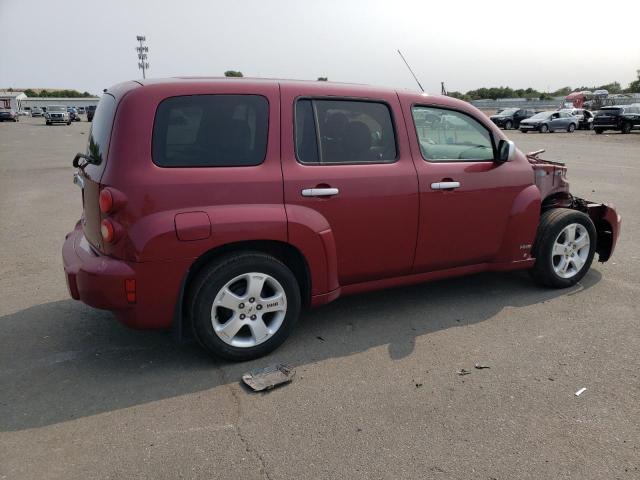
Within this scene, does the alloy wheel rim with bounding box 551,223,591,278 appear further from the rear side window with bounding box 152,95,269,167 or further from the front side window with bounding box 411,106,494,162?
the rear side window with bounding box 152,95,269,167

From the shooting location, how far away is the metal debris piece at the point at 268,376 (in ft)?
10.9

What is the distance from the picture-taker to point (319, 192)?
370 cm

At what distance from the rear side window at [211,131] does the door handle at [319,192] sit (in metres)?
0.37

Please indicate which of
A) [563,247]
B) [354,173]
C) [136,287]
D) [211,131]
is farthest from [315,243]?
[563,247]

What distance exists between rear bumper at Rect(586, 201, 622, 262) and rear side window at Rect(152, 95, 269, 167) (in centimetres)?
352

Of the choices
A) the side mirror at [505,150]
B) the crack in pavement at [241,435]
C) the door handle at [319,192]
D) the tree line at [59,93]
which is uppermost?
the tree line at [59,93]

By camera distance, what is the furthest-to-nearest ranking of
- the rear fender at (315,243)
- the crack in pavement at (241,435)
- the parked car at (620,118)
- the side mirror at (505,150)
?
the parked car at (620,118), the side mirror at (505,150), the rear fender at (315,243), the crack in pavement at (241,435)

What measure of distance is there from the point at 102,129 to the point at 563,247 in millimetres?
4006

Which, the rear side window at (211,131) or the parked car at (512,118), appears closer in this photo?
the rear side window at (211,131)

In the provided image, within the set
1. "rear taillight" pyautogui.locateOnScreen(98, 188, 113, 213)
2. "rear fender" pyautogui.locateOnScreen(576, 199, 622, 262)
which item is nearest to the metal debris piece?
"rear taillight" pyautogui.locateOnScreen(98, 188, 113, 213)

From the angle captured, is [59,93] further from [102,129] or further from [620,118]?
[102,129]

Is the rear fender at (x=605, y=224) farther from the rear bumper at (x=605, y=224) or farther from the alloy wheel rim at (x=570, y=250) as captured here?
the alloy wheel rim at (x=570, y=250)

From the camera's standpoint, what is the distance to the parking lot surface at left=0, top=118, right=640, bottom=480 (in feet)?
8.65

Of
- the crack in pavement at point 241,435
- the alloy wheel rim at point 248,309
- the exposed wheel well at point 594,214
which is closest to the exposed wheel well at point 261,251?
the alloy wheel rim at point 248,309
